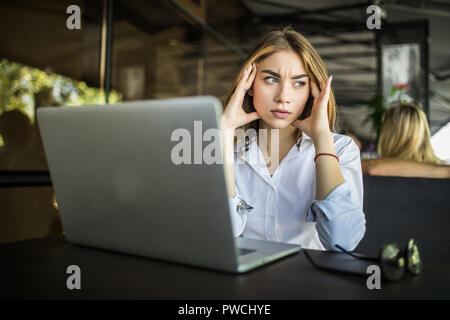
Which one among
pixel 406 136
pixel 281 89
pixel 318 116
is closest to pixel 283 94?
pixel 281 89

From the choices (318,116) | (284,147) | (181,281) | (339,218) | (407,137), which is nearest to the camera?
(181,281)

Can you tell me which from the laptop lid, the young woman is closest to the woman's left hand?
the young woman

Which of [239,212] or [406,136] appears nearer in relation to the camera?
[239,212]

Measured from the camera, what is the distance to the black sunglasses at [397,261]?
24.9 inches

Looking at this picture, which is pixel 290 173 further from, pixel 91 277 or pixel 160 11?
pixel 160 11

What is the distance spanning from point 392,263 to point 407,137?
6.66 feet

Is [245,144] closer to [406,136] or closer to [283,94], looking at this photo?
[283,94]

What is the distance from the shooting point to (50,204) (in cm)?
243

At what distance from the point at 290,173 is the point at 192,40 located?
3867mm

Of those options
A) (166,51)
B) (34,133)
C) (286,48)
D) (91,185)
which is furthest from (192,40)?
(91,185)

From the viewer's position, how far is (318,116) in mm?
1145

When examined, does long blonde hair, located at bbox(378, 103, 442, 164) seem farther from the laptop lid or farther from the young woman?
the laptop lid

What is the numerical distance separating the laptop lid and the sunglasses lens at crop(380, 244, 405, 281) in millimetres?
264

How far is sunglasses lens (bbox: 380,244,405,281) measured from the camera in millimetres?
630
